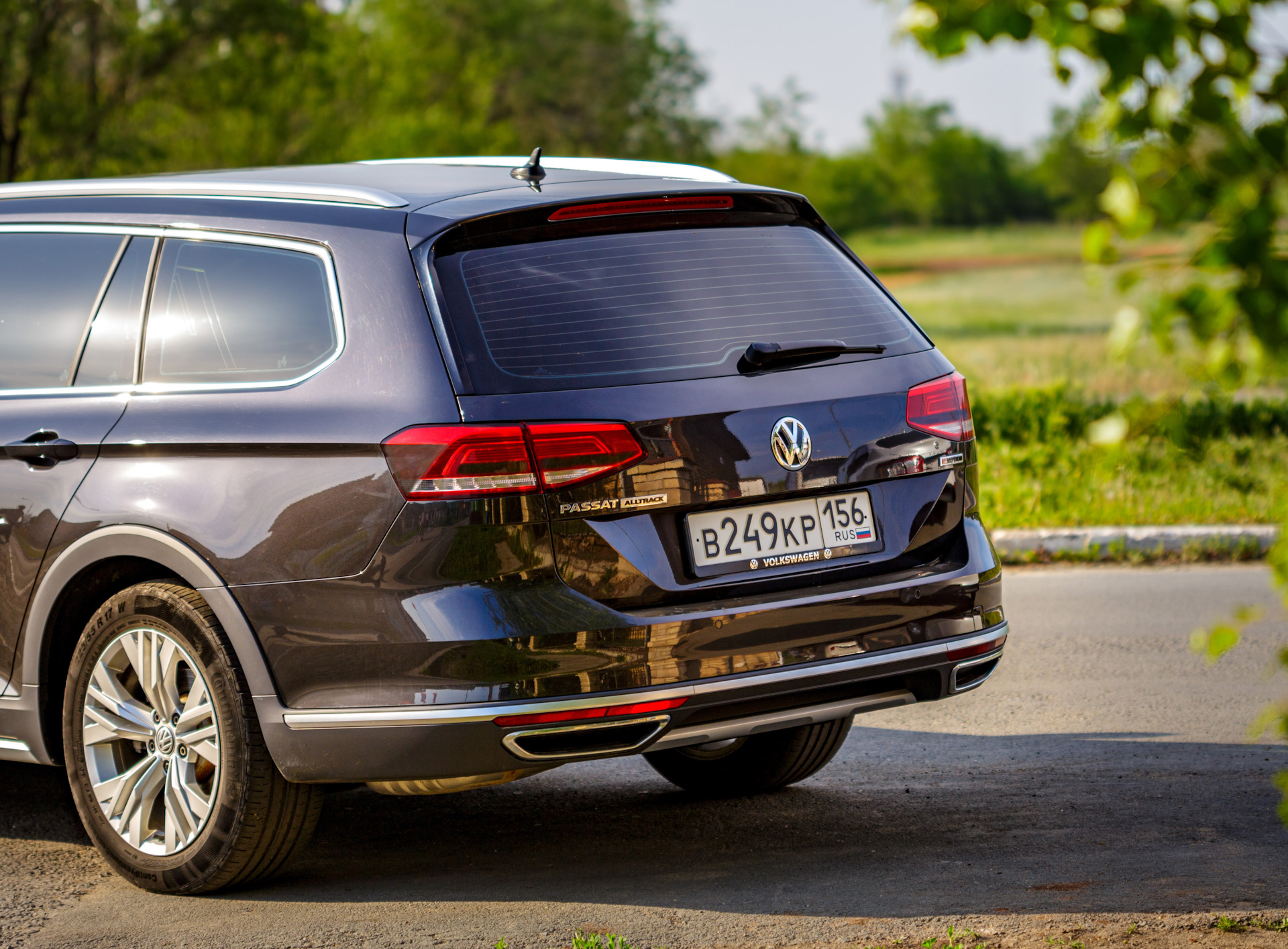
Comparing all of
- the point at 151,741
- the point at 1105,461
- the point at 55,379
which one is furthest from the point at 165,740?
the point at 1105,461

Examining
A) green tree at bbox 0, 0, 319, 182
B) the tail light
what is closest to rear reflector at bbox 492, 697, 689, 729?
the tail light

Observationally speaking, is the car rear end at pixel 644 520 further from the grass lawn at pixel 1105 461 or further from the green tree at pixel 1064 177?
the green tree at pixel 1064 177

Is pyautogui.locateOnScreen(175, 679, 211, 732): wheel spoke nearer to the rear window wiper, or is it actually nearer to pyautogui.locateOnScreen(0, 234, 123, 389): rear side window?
pyautogui.locateOnScreen(0, 234, 123, 389): rear side window

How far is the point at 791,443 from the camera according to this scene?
3.93m

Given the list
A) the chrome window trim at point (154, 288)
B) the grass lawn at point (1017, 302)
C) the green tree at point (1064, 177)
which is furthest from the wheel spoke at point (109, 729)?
Result: the green tree at point (1064, 177)

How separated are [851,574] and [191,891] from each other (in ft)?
6.37

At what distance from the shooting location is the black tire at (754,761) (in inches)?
202

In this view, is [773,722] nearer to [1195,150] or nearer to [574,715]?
[574,715]

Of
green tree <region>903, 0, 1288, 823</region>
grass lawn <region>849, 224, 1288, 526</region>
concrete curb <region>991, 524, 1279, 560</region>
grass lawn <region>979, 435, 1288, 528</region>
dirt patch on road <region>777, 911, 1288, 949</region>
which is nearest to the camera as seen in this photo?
green tree <region>903, 0, 1288, 823</region>

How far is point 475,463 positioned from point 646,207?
3.23ft

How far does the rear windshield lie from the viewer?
383 cm

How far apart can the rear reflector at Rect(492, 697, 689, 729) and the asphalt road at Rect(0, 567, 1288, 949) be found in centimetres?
58

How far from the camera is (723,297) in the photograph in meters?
4.16

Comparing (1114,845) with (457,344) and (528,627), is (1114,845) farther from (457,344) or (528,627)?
(457,344)
